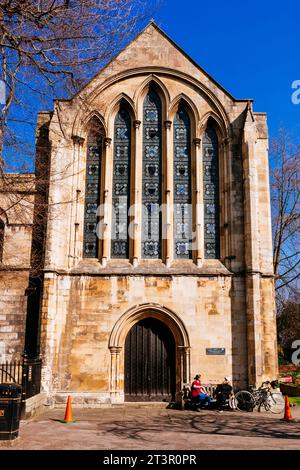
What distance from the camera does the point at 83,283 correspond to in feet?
52.1

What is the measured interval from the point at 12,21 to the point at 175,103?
908 cm

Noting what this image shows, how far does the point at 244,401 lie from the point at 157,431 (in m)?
4.82

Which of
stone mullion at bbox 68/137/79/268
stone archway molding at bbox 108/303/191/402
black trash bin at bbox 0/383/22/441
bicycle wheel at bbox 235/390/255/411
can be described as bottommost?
bicycle wheel at bbox 235/390/255/411

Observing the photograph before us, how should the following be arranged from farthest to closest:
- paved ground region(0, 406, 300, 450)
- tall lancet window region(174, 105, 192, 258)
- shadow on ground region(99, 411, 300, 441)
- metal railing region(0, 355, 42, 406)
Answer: tall lancet window region(174, 105, 192, 258) → metal railing region(0, 355, 42, 406) → shadow on ground region(99, 411, 300, 441) → paved ground region(0, 406, 300, 450)

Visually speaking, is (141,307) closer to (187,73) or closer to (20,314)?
(20,314)

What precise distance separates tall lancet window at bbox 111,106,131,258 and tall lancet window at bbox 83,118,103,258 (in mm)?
582

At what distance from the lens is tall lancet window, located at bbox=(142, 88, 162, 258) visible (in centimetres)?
1666

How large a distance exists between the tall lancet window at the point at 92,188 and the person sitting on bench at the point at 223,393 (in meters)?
5.88

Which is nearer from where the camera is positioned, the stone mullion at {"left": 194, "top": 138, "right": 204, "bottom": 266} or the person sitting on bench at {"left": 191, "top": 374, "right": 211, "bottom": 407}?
the person sitting on bench at {"left": 191, "top": 374, "right": 211, "bottom": 407}

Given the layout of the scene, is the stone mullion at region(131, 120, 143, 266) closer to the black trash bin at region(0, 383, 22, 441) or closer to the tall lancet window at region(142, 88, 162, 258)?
the tall lancet window at region(142, 88, 162, 258)

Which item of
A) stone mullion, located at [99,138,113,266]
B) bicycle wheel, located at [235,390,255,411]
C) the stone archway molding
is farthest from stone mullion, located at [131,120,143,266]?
bicycle wheel, located at [235,390,255,411]

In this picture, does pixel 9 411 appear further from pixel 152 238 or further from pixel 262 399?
pixel 152 238

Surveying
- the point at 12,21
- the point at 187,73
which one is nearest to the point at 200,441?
the point at 12,21

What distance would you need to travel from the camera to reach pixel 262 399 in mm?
14352
